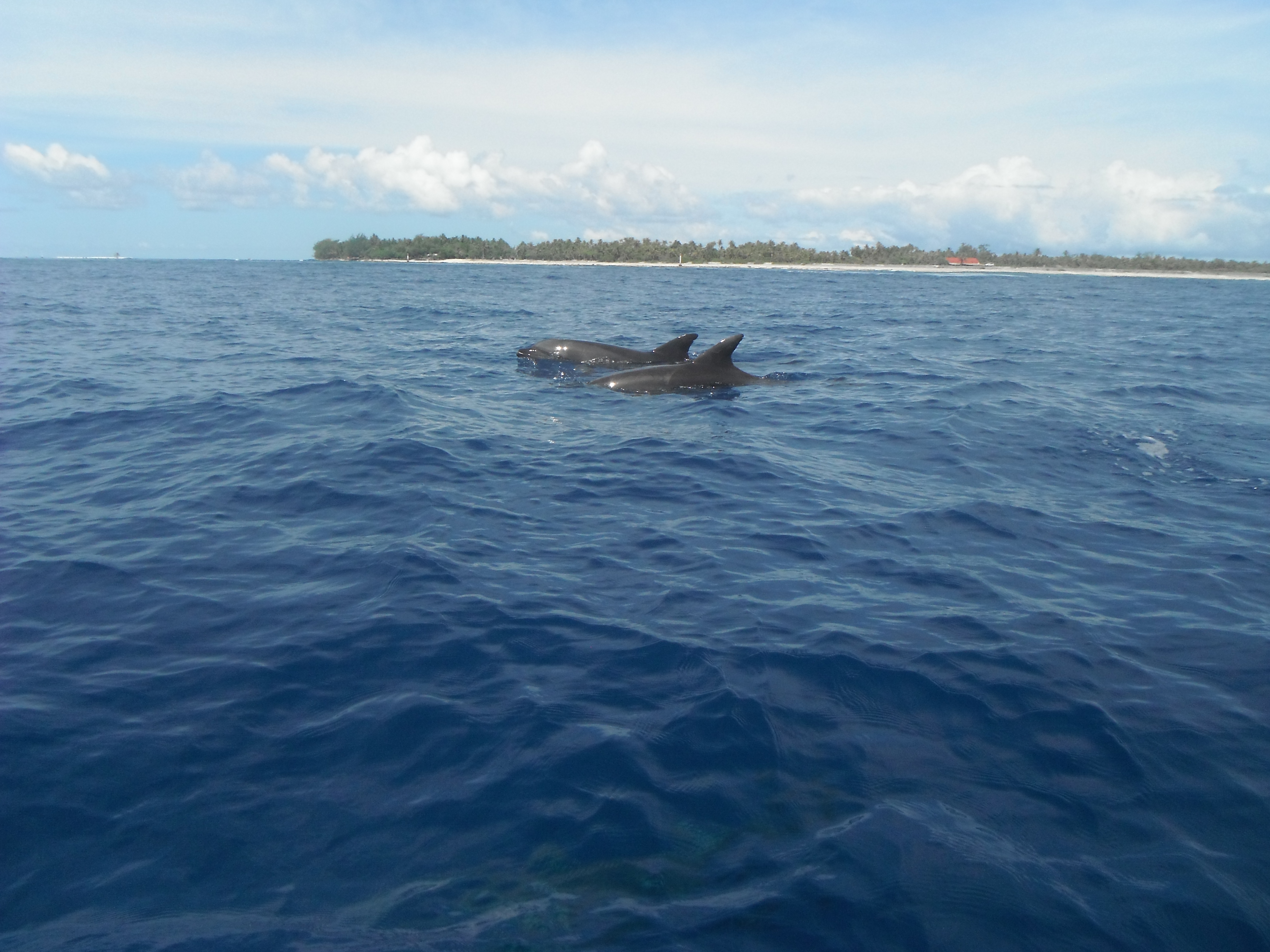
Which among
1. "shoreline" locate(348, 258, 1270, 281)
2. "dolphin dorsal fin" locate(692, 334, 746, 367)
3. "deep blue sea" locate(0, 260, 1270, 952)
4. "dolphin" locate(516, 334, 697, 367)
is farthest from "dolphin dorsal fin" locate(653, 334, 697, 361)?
"shoreline" locate(348, 258, 1270, 281)

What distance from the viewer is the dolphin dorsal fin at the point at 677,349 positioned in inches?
752

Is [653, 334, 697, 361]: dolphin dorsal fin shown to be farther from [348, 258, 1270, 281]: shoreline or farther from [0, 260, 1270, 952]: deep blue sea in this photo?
[348, 258, 1270, 281]: shoreline

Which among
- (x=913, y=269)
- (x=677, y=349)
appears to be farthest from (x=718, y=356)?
(x=913, y=269)

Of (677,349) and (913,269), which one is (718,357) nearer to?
(677,349)

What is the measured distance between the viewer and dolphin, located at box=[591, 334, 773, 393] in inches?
710

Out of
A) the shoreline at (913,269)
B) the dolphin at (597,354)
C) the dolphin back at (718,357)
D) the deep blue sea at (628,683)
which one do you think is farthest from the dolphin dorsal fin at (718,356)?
the shoreline at (913,269)

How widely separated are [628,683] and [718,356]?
41.8 feet

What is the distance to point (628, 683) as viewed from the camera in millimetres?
6332

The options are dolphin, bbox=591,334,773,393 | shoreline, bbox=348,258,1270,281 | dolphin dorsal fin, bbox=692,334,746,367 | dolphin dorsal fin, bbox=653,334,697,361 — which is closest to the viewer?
dolphin dorsal fin, bbox=692,334,746,367

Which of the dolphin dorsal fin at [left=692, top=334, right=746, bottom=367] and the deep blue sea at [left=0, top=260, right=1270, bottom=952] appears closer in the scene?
the deep blue sea at [left=0, top=260, right=1270, bottom=952]

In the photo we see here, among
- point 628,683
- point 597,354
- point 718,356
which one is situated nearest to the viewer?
point 628,683

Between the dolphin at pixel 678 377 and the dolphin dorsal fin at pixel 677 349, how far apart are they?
77 cm

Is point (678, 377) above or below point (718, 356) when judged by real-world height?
below

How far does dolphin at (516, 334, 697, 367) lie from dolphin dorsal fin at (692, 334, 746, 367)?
1.36m
